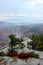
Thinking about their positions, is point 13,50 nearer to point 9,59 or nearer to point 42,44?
point 9,59

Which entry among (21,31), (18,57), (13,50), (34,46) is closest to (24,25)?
(21,31)

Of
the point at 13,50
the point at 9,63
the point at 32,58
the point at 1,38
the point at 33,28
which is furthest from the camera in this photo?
the point at 33,28

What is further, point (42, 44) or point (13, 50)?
point (42, 44)

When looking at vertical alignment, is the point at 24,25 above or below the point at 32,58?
above

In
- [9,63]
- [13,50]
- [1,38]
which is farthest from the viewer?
[1,38]

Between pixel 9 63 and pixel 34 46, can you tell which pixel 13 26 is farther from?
pixel 9 63

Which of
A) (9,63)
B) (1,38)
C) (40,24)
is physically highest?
(40,24)

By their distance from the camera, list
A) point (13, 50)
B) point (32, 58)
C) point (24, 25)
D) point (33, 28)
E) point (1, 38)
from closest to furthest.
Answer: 1. point (32, 58)
2. point (13, 50)
3. point (1, 38)
4. point (33, 28)
5. point (24, 25)

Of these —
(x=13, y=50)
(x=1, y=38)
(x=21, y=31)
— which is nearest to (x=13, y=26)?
(x=21, y=31)

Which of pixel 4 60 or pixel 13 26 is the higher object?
pixel 13 26
